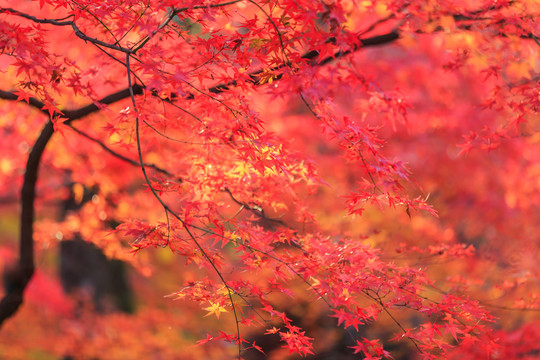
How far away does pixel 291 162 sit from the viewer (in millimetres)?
3564

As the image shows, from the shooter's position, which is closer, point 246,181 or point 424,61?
point 246,181

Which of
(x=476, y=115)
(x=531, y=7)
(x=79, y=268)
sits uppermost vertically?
(x=531, y=7)

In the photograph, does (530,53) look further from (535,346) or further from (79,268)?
(79,268)

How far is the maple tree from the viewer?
305 centimetres

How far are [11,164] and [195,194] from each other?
6.25 meters

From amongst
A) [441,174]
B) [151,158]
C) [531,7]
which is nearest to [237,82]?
[531,7]

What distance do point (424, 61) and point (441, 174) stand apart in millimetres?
2201

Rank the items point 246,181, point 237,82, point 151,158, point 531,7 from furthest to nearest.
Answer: point 151,158
point 246,181
point 531,7
point 237,82

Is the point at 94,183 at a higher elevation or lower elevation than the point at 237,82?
lower

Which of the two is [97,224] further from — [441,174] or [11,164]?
[441,174]

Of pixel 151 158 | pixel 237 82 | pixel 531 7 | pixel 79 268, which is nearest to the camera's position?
pixel 237 82

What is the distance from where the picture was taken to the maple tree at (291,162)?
10.0ft

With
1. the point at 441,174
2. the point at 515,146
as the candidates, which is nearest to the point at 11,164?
the point at 441,174

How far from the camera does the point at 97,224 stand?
7.94 meters
